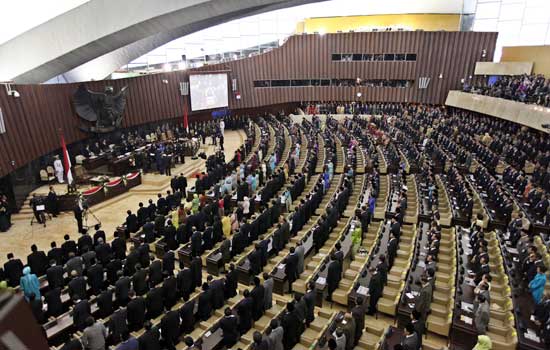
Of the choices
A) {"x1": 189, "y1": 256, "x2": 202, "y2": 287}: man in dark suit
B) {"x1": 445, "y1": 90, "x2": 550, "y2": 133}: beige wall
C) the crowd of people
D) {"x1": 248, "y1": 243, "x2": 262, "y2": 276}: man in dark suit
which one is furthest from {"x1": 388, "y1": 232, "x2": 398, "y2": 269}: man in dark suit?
the crowd of people

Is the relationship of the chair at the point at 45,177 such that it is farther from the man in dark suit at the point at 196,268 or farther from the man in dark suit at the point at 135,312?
the man in dark suit at the point at 135,312

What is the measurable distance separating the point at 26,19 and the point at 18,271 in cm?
1058

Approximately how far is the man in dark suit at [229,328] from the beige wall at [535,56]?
23033 mm

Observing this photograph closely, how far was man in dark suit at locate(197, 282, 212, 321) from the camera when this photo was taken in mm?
7332

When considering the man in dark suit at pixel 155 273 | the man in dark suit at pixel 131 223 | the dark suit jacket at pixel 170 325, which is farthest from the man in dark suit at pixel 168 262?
the man in dark suit at pixel 131 223

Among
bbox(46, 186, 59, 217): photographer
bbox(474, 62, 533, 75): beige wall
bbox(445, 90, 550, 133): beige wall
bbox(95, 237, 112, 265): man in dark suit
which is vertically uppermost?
bbox(474, 62, 533, 75): beige wall

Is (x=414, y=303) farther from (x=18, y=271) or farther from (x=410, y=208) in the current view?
(x=18, y=271)

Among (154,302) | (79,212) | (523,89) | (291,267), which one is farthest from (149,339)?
(523,89)

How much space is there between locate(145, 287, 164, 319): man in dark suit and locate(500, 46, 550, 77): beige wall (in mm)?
23651

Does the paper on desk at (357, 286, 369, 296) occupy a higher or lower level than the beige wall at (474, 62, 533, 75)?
lower

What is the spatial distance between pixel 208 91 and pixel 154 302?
66.8 ft

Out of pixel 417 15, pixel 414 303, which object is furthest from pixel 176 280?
pixel 417 15

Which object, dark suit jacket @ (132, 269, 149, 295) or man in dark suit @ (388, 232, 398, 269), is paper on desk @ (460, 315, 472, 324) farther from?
dark suit jacket @ (132, 269, 149, 295)

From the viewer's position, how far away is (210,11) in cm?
1703
